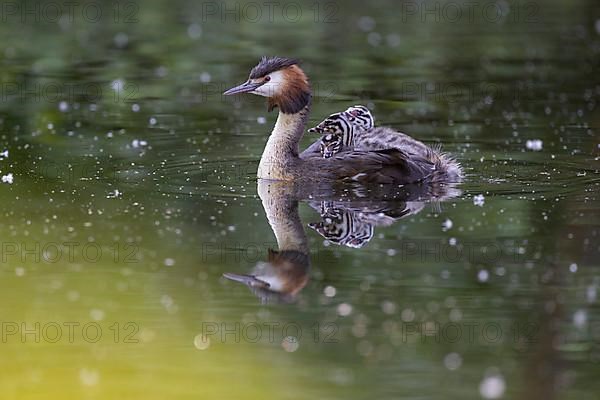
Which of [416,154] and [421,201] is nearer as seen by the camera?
[421,201]

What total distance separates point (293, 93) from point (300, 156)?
0.50 metres

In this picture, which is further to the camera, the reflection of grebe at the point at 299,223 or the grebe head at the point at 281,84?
the grebe head at the point at 281,84

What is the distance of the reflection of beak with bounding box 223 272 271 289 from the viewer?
733cm

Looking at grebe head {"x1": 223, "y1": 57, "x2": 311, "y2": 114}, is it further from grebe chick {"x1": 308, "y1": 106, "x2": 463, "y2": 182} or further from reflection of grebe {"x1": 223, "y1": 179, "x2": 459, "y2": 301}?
reflection of grebe {"x1": 223, "y1": 179, "x2": 459, "y2": 301}

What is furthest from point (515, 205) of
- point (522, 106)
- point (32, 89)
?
point (32, 89)

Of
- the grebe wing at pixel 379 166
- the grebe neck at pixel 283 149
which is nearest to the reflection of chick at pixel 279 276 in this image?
the grebe wing at pixel 379 166

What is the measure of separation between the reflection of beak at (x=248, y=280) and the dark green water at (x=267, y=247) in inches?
2.5

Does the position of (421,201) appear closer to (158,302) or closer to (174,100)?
(158,302)

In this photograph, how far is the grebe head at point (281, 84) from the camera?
A: 9906 millimetres

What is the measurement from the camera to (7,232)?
847cm

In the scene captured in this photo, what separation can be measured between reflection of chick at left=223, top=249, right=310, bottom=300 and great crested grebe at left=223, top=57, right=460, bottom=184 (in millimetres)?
1764

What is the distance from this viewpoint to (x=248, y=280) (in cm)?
739

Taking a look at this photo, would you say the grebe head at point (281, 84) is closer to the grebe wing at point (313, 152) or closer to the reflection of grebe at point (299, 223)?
the grebe wing at point (313, 152)

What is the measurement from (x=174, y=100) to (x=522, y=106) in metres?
3.77
